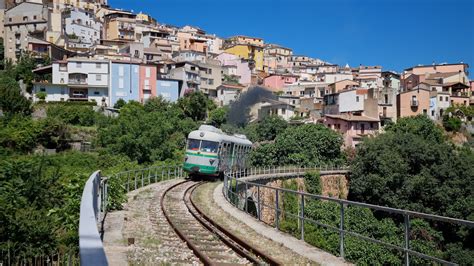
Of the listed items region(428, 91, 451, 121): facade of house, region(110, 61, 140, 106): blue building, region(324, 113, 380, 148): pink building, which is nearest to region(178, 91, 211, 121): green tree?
region(110, 61, 140, 106): blue building

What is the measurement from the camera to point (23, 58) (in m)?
73.2

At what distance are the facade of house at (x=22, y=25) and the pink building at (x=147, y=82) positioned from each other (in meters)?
24.8

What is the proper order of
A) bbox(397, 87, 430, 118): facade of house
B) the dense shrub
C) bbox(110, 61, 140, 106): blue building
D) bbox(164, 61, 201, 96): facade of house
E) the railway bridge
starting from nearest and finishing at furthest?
the railway bridge
the dense shrub
bbox(110, 61, 140, 106): blue building
bbox(397, 87, 430, 118): facade of house
bbox(164, 61, 201, 96): facade of house

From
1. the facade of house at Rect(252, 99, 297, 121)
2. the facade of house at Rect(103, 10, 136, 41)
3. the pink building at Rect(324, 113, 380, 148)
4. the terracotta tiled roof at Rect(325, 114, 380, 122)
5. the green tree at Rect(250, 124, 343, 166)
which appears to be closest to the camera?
the green tree at Rect(250, 124, 343, 166)

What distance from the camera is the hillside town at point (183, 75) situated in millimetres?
66312

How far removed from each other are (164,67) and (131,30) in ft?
99.5

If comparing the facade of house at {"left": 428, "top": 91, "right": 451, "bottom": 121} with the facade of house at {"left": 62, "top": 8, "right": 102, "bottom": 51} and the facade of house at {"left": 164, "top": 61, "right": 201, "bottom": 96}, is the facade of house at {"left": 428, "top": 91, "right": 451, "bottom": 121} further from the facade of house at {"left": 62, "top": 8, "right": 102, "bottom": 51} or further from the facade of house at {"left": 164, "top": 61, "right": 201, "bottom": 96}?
the facade of house at {"left": 62, "top": 8, "right": 102, "bottom": 51}

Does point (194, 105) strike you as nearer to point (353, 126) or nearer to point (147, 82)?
point (147, 82)

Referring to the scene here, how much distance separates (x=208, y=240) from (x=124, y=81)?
58927 millimetres

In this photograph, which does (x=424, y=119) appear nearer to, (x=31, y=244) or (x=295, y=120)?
(x=295, y=120)

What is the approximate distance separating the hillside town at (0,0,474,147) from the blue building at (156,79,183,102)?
0.45 ft

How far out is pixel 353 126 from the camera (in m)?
64.8

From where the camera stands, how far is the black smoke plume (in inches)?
2817

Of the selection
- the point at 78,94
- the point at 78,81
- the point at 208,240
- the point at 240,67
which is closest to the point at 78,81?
the point at 78,81
